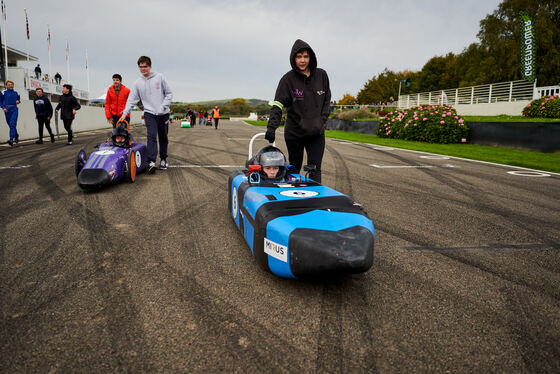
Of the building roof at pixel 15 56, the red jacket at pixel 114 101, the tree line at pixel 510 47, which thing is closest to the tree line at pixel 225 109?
the building roof at pixel 15 56

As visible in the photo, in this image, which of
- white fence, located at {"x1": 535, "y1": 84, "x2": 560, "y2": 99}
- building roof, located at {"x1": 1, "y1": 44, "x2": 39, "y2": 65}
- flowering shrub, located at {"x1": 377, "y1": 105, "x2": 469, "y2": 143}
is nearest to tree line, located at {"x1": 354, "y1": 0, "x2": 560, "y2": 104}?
white fence, located at {"x1": 535, "y1": 84, "x2": 560, "y2": 99}

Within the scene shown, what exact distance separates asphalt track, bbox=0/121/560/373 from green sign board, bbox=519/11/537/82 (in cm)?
2136

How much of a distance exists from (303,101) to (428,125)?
1303cm

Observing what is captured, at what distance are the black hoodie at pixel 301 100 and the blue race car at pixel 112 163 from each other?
2.77m

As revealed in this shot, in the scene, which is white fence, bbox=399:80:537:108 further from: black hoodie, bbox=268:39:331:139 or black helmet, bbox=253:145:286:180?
black helmet, bbox=253:145:286:180

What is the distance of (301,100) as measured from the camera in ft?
13.3

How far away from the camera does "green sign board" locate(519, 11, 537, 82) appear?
21.2 meters

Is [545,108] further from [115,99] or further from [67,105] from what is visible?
[67,105]

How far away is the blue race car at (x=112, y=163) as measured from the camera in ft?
16.6

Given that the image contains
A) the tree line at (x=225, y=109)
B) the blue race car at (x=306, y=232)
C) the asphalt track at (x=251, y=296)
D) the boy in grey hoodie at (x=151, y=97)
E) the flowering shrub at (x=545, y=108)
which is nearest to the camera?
the asphalt track at (x=251, y=296)

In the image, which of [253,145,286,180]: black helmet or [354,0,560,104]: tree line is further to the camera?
[354,0,560,104]: tree line

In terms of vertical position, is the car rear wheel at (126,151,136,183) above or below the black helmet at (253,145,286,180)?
below

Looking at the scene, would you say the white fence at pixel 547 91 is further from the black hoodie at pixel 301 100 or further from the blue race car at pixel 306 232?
the blue race car at pixel 306 232

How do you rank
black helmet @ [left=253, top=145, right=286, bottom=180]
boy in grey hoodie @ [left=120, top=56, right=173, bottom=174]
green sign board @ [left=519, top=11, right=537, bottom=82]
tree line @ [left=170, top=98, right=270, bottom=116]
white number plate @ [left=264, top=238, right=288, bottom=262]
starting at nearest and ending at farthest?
white number plate @ [left=264, top=238, right=288, bottom=262], black helmet @ [left=253, top=145, right=286, bottom=180], boy in grey hoodie @ [left=120, top=56, right=173, bottom=174], green sign board @ [left=519, top=11, right=537, bottom=82], tree line @ [left=170, top=98, right=270, bottom=116]
